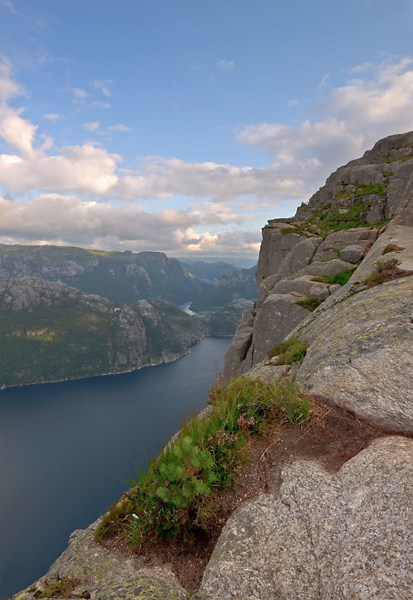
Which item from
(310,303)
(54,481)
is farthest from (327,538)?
(54,481)

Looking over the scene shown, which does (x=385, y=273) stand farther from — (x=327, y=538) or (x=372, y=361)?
(x=327, y=538)

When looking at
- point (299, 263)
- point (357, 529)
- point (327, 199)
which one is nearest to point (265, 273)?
point (299, 263)

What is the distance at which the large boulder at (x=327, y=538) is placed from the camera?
412 centimetres

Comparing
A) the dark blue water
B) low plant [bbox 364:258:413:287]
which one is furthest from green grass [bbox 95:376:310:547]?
the dark blue water

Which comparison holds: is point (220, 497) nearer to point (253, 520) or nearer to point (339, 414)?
point (253, 520)

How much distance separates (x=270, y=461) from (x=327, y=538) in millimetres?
2039

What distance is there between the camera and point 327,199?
62.2 metres

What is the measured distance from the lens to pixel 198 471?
20.8 ft

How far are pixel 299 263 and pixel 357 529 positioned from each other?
34.3 metres

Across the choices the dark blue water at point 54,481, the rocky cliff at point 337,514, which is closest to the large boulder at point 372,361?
the rocky cliff at point 337,514

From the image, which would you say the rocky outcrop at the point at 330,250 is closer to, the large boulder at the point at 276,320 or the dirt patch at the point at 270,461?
the large boulder at the point at 276,320

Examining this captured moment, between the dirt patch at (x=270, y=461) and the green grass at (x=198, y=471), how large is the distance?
179 millimetres

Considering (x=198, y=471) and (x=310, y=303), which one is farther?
(x=310, y=303)

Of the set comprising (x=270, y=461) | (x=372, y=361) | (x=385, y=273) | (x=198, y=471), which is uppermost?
(x=385, y=273)
